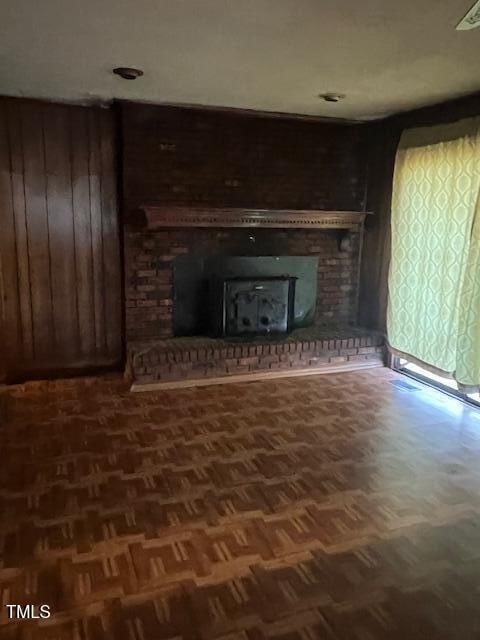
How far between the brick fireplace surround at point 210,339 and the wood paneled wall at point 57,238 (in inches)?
8.2

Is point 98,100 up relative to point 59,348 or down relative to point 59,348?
up

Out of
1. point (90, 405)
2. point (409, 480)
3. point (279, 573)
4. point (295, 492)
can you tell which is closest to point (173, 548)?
point (279, 573)

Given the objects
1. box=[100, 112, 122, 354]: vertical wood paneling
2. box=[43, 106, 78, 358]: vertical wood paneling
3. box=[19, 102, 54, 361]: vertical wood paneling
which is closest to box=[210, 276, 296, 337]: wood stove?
box=[100, 112, 122, 354]: vertical wood paneling

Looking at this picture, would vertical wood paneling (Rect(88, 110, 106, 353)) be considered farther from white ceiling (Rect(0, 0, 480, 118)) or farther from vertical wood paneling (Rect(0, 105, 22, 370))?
vertical wood paneling (Rect(0, 105, 22, 370))

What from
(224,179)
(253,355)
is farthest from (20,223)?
(253,355)

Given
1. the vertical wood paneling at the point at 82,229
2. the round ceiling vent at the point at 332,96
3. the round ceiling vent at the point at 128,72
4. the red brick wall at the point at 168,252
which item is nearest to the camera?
the round ceiling vent at the point at 128,72

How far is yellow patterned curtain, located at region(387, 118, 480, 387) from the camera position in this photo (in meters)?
3.61

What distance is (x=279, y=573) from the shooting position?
2.00 meters

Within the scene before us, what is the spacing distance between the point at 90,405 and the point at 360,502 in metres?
1.95

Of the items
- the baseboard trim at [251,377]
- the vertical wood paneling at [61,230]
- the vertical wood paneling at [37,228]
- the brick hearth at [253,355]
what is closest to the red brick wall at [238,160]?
the vertical wood paneling at [61,230]

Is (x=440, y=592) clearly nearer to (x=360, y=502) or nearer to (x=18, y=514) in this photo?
(x=360, y=502)

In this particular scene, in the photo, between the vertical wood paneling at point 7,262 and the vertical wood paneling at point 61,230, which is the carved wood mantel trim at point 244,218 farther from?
the vertical wood paneling at point 7,262

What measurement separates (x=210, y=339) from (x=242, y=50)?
2.29 m

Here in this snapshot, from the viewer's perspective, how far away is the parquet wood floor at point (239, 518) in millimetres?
1803
